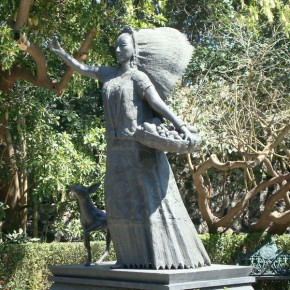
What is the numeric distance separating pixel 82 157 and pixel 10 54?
291 cm

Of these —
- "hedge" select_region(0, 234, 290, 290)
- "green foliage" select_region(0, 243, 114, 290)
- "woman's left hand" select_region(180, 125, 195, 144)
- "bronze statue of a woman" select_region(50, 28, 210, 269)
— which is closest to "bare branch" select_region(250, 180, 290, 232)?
"hedge" select_region(0, 234, 290, 290)

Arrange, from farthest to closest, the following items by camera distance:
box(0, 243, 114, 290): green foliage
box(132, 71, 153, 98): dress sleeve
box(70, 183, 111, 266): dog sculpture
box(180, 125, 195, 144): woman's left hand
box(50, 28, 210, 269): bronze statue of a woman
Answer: box(0, 243, 114, 290): green foliage, box(70, 183, 111, 266): dog sculpture, box(132, 71, 153, 98): dress sleeve, box(50, 28, 210, 269): bronze statue of a woman, box(180, 125, 195, 144): woman's left hand

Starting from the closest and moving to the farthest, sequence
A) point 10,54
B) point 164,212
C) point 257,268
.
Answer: point 164,212, point 10,54, point 257,268

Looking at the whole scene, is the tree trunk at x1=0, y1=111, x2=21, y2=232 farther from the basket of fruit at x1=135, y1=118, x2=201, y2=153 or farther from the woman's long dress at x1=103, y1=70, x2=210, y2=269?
the basket of fruit at x1=135, y1=118, x2=201, y2=153

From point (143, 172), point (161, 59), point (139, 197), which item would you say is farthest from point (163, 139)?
point (161, 59)

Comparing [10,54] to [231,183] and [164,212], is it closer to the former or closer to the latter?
[164,212]

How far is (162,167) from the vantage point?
615 cm

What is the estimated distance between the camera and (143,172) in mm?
6055

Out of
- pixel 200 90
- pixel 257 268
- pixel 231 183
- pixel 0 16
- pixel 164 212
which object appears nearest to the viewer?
pixel 164 212

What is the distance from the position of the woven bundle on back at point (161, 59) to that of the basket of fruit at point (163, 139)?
62 centimetres

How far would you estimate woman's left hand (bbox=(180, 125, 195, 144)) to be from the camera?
5.85 m

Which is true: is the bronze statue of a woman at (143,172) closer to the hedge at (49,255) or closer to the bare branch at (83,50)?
the bare branch at (83,50)

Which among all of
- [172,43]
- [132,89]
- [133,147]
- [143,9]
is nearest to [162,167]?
[133,147]

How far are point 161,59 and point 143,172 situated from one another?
111cm
